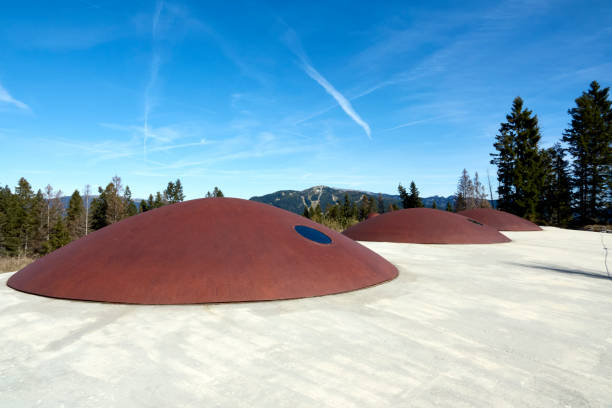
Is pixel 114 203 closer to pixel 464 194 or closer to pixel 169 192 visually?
pixel 169 192

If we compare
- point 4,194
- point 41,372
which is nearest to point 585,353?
point 41,372

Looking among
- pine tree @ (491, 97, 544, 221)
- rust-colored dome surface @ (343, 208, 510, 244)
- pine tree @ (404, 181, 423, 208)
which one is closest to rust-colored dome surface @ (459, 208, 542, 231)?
rust-colored dome surface @ (343, 208, 510, 244)

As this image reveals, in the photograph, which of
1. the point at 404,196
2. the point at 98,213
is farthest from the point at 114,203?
the point at 404,196

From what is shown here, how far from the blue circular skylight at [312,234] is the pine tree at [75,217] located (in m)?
56.3

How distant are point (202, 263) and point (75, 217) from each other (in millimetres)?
66426

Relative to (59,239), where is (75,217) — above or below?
above

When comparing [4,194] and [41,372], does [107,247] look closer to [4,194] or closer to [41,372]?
[41,372]

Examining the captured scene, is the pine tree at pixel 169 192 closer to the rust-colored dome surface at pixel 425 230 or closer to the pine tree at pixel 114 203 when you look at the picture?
the pine tree at pixel 114 203

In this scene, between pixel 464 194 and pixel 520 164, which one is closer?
pixel 520 164

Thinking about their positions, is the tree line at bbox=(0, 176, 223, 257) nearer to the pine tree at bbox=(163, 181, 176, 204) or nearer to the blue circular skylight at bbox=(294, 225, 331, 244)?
the pine tree at bbox=(163, 181, 176, 204)

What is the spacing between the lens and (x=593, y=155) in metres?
32.9

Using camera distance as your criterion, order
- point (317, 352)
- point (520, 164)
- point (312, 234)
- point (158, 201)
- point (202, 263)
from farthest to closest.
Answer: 1. point (158, 201)
2. point (520, 164)
3. point (312, 234)
4. point (202, 263)
5. point (317, 352)

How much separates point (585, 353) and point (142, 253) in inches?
218

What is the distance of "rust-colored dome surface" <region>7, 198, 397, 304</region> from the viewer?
4605mm
